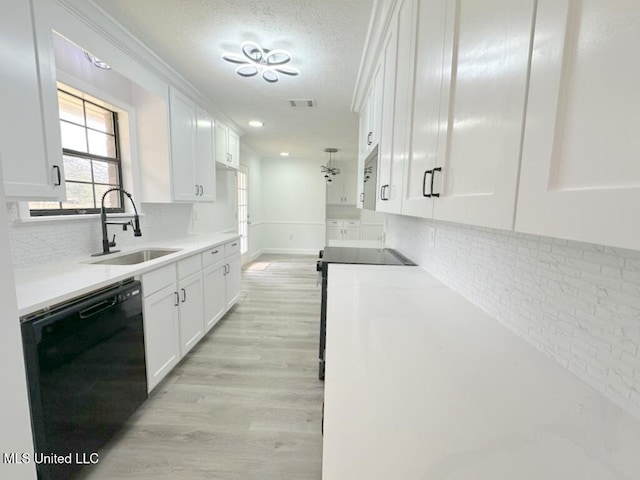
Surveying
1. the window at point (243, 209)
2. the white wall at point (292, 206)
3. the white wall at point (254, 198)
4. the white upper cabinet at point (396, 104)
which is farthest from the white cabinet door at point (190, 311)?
the white wall at point (292, 206)

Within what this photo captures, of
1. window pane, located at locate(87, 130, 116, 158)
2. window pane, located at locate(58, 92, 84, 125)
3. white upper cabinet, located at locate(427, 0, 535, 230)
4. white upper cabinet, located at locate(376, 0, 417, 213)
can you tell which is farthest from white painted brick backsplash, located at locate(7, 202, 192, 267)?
white upper cabinet, located at locate(427, 0, 535, 230)

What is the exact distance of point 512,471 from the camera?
465 mm

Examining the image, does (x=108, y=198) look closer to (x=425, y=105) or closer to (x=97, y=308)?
(x=97, y=308)

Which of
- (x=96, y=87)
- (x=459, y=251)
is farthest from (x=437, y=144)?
(x=96, y=87)

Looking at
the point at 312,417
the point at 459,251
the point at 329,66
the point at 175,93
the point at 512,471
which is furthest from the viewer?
the point at 175,93

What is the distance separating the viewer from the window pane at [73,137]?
6.43 feet

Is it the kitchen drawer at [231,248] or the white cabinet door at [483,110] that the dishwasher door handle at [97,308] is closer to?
the white cabinet door at [483,110]

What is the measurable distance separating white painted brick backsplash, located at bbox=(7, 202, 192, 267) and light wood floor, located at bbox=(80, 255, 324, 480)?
1122 millimetres

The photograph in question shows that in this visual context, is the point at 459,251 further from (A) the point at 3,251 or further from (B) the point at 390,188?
(A) the point at 3,251

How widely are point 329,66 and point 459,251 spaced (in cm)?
190

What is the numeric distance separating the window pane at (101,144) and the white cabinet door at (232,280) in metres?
1.48

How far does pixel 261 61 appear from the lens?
217 cm

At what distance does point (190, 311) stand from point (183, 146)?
162 cm

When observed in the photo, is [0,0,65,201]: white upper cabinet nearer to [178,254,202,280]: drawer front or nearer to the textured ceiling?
the textured ceiling
